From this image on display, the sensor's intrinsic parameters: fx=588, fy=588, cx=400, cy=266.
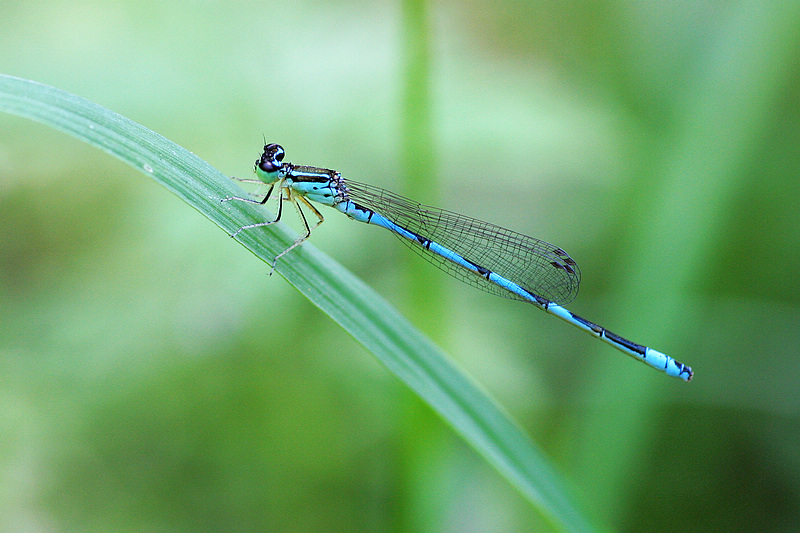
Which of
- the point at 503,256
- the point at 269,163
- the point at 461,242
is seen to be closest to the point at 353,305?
the point at 269,163

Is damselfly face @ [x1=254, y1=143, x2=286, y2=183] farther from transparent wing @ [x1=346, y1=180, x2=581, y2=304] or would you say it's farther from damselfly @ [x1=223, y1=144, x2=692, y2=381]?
A: transparent wing @ [x1=346, y1=180, x2=581, y2=304]

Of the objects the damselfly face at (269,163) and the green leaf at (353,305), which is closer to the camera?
the green leaf at (353,305)

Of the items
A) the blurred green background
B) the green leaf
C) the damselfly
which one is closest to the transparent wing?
the damselfly

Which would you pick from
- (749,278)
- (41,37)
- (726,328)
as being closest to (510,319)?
(726,328)

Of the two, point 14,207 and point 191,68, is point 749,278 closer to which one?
point 191,68

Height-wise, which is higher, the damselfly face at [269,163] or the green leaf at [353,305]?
the damselfly face at [269,163]

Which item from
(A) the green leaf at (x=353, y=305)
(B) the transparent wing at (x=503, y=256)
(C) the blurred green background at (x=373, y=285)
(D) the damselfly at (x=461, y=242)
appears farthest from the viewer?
(B) the transparent wing at (x=503, y=256)

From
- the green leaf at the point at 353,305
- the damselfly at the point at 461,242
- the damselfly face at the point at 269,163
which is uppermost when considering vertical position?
the damselfly at the point at 461,242

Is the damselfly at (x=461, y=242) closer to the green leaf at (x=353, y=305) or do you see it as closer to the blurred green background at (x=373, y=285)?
the blurred green background at (x=373, y=285)

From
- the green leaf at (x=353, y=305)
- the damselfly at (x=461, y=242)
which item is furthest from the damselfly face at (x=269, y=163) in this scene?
the green leaf at (x=353, y=305)
